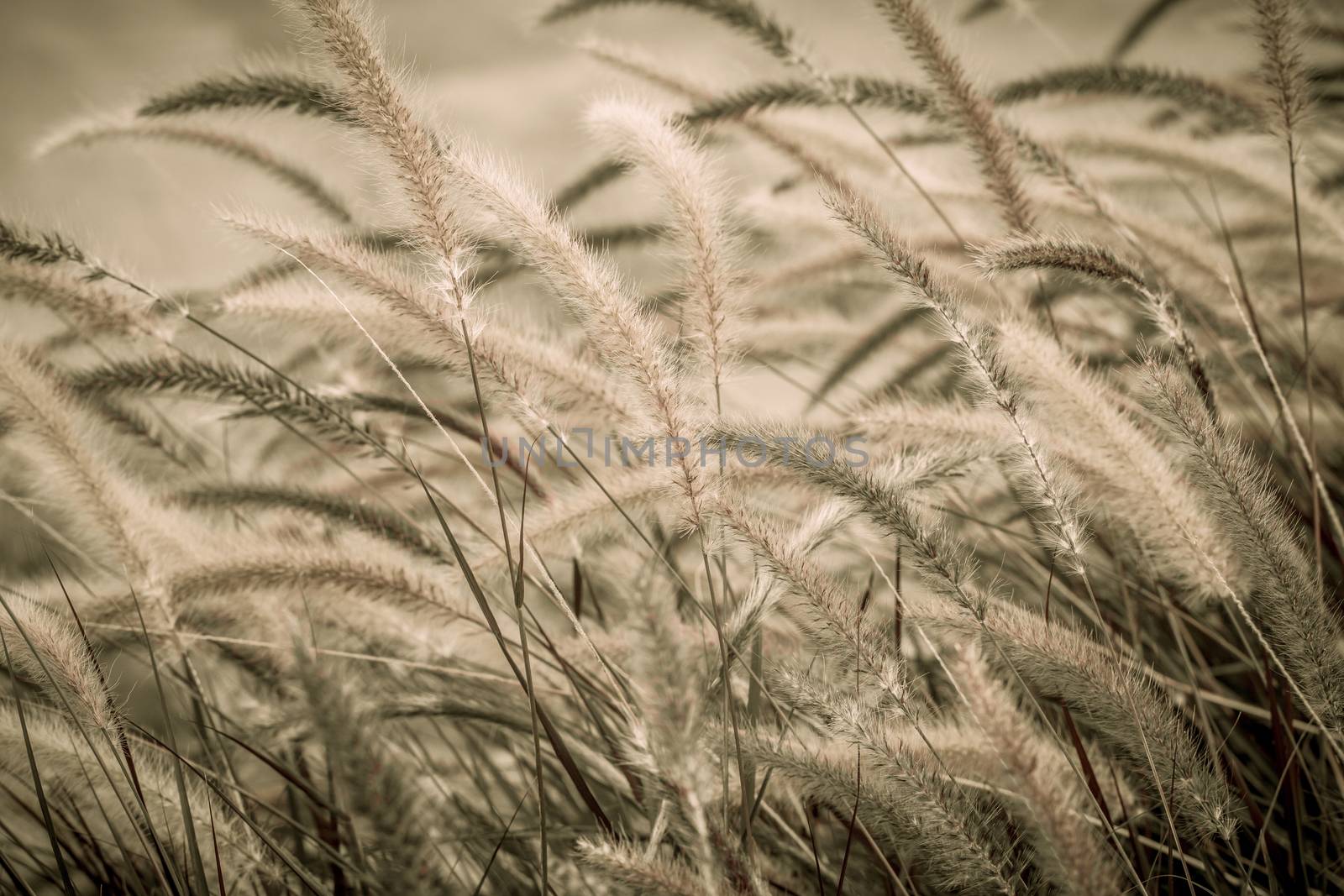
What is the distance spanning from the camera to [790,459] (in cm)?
81

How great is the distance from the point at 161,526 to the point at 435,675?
0.53 metres

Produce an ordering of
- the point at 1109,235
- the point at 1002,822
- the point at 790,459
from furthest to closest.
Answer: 1. the point at 1109,235
2. the point at 1002,822
3. the point at 790,459

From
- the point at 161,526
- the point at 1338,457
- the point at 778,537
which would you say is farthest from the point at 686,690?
the point at 1338,457

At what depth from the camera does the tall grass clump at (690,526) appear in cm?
81

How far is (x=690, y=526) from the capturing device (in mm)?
895

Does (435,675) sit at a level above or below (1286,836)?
above

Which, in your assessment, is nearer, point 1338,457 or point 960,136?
point 960,136

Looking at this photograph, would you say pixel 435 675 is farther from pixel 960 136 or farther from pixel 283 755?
pixel 960 136

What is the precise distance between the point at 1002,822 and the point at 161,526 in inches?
54.0

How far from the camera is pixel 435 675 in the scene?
56.5 inches

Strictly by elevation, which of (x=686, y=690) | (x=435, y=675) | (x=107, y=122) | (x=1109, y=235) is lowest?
(x=435, y=675)

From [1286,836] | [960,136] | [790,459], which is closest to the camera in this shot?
[790,459]

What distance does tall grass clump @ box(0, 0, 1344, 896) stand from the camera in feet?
2.64

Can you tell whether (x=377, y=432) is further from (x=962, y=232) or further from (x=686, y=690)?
(x=962, y=232)
